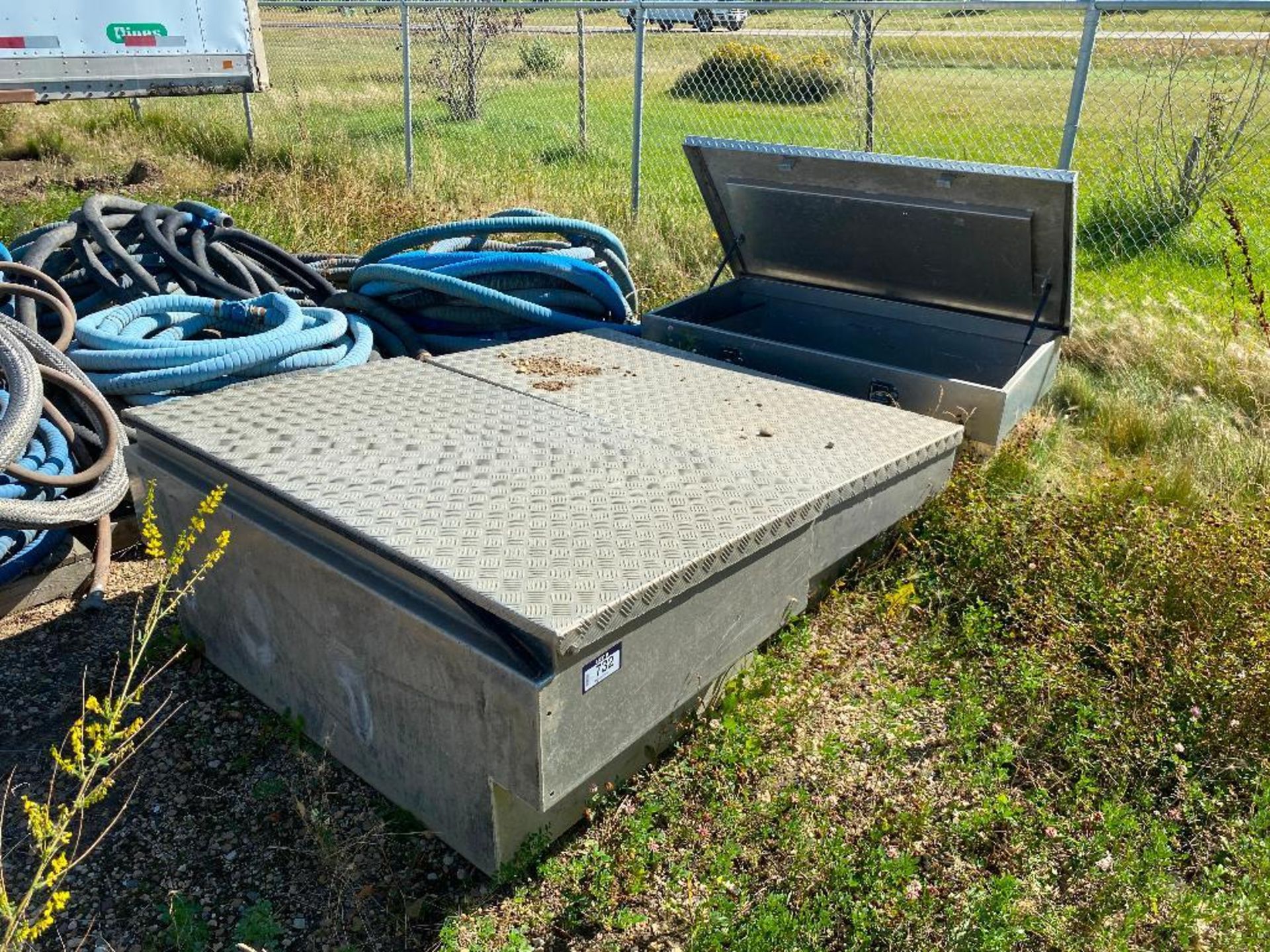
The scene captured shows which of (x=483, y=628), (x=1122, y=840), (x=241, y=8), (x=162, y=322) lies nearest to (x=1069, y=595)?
(x=1122, y=840)

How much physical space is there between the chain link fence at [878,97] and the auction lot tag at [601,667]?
14.7 ft

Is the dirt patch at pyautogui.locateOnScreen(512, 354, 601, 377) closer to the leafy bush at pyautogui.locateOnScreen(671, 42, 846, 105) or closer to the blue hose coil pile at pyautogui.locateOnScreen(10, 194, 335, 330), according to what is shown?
the blue hose coil pile at pyautogui.locateOnScreen(10, 194, 335, 330)

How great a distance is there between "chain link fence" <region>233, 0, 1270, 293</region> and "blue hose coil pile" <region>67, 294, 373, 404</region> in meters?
→ 3.77

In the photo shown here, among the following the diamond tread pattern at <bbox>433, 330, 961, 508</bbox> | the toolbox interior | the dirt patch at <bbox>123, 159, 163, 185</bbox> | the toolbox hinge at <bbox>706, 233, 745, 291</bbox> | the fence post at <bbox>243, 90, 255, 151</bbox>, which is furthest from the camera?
the fence post at <bbox>243, 90, 255, 151</bbox>

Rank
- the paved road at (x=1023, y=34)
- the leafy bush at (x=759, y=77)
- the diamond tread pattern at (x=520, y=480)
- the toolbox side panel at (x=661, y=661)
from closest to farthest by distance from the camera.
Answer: the toolbox side panel at (x=661, y=661) → the diamond tread pattern at (x=520, y=480) → the paved road at (x=1023, y=34) → the leafy bush at (x=759, y=77)

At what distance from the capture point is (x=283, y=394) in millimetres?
3301

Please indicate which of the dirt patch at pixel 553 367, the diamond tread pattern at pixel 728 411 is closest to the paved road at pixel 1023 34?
the diamond tread pattern at pixel 728 411

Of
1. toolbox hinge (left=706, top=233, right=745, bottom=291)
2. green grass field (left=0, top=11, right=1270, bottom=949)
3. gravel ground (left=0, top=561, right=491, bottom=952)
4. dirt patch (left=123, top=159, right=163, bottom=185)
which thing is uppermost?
toolbox hinge (left=706, top=233, right=745, bottom=291)

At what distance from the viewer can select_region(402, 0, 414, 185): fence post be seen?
30.1 ft

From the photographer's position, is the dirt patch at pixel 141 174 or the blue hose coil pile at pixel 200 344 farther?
the dirt patch at pixel 141 174

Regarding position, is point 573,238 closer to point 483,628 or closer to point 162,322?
point 162,322

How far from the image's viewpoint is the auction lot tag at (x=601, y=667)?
2.07 metres

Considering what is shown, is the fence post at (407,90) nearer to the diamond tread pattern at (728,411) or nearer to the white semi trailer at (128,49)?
the white semi trailer at (128,49)

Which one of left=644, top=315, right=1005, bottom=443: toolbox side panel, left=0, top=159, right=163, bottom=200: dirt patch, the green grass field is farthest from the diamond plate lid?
left=0, top=159, right=163, bottom=200: dirt patch
